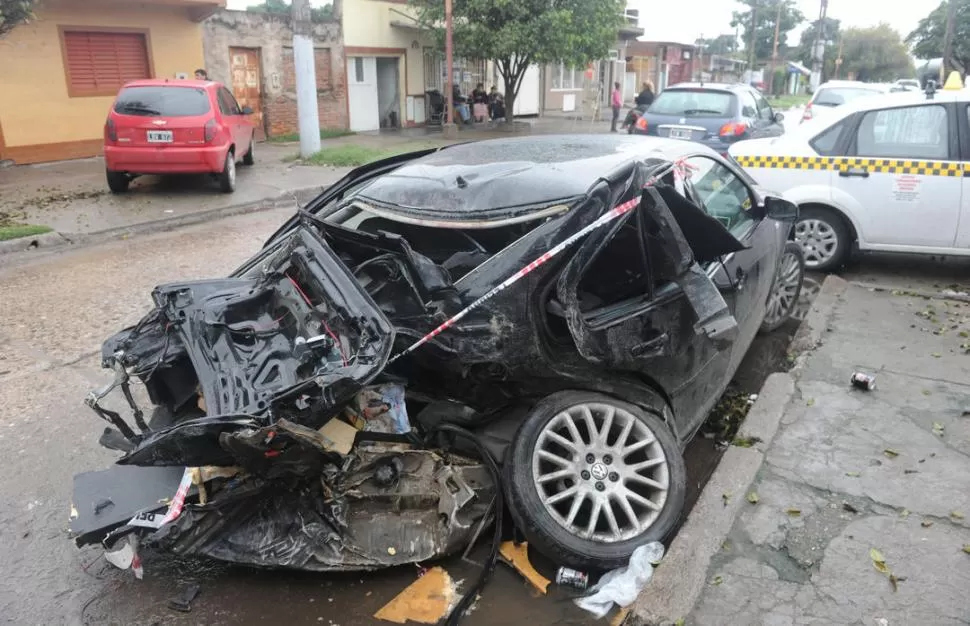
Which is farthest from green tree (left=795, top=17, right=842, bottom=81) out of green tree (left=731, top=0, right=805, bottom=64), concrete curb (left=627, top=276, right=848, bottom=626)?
concrete curb (left=627, top=276, right=848, bottom=626)

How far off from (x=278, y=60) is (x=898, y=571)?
18568 mm

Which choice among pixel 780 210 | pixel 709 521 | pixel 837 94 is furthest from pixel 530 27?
pixel 709 521

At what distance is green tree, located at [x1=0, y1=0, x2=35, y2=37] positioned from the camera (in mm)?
9352

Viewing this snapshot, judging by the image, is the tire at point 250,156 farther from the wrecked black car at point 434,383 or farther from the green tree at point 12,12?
the wrecked black car at point 434,383

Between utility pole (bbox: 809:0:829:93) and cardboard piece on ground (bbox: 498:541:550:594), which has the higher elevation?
utility pole (bbox: 809:0:829:93)

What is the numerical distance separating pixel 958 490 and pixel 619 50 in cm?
3369

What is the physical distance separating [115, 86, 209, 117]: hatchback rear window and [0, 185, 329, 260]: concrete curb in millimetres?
1533

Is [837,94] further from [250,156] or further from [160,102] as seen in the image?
[160,102]

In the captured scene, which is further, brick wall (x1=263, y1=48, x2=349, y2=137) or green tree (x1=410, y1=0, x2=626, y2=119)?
green tree (x1=410, y1=0, x2=626, y2=119)

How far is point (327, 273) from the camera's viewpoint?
10.8ft

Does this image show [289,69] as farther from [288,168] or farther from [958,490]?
[958,490]

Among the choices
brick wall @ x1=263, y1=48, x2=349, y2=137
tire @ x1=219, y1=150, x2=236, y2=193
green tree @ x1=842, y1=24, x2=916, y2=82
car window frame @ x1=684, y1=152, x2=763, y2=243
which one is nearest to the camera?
car window frame @ x1=684, y1=152, x2=763, y2=243

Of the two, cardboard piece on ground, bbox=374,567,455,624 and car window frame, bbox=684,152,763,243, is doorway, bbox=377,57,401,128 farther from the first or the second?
cardboard piece on ground, bbox=374,567,455,624

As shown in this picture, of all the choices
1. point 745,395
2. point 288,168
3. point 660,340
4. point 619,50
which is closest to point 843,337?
point 745,395
